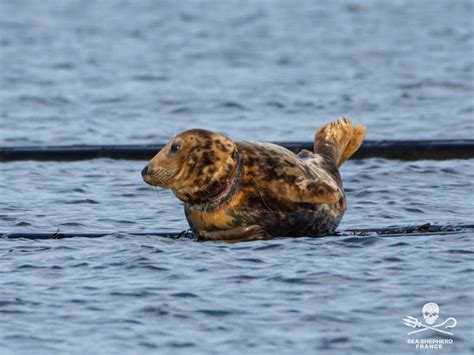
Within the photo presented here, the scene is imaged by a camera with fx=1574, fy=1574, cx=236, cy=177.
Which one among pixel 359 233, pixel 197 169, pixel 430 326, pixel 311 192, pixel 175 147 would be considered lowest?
pixel 430 326

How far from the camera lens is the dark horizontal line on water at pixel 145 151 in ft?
58.2

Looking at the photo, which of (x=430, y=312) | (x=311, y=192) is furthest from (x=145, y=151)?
(x=430, y=312)

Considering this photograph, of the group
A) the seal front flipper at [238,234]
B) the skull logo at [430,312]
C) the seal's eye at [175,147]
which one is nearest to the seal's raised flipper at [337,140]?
the seal front flipper at [238,234]

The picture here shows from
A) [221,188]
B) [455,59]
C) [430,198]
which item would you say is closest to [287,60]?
[455,59]

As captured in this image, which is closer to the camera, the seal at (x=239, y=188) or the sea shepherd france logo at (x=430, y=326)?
the sea shepherd france logo at (x=430, y=326)

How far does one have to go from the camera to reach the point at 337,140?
538 inches

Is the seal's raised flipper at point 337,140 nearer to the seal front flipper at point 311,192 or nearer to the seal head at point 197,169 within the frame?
the seal front flipper at point 311,192

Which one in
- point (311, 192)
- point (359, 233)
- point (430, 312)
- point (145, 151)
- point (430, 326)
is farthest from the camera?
point (145, 151)

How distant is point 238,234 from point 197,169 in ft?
1.98

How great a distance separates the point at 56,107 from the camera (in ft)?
79.3

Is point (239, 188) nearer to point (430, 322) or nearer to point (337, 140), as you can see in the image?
point (337, 140)

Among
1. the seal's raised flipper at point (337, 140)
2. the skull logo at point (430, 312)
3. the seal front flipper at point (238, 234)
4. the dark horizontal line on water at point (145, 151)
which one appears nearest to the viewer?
the skull logo at point (430, 312)

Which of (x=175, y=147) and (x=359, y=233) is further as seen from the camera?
(x=359, y=233)

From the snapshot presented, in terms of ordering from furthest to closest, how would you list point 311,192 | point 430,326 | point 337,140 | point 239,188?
point 337,140
point 239,188
point 311,192
point 430,326
